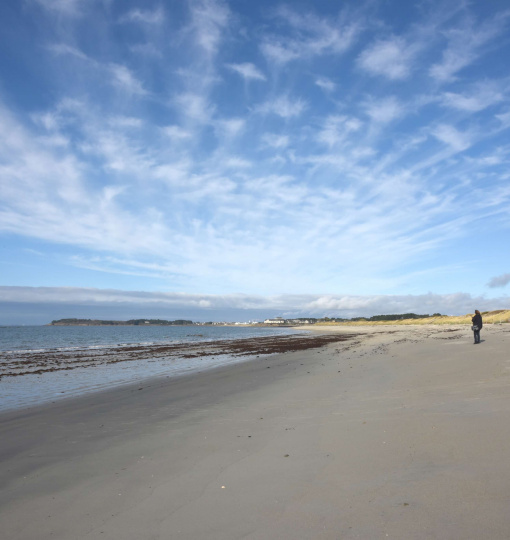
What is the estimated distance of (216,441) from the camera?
21.8 feet

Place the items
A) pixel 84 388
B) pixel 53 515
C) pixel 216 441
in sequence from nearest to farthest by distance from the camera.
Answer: pixel 53 515 < pixel 216 441 < pixel 84 388

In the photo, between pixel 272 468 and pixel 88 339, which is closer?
pixel 272 468

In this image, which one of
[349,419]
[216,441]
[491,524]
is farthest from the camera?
[349,419]

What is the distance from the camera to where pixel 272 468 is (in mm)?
5121

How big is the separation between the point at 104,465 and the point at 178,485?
178 centimetres

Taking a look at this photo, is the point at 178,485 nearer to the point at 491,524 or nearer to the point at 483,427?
the point at 491,524

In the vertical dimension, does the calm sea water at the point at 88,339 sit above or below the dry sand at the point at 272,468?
below

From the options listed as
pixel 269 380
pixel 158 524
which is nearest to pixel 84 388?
pixel 269 380

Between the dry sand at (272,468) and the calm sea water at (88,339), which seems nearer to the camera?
the dry sand at (272,468)

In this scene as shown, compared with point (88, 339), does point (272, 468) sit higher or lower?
higher

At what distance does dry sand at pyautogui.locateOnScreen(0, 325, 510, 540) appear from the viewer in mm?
3684

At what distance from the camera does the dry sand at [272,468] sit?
3684 mm

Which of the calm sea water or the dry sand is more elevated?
the dry sand

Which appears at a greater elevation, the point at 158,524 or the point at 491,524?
the point at 491,524
